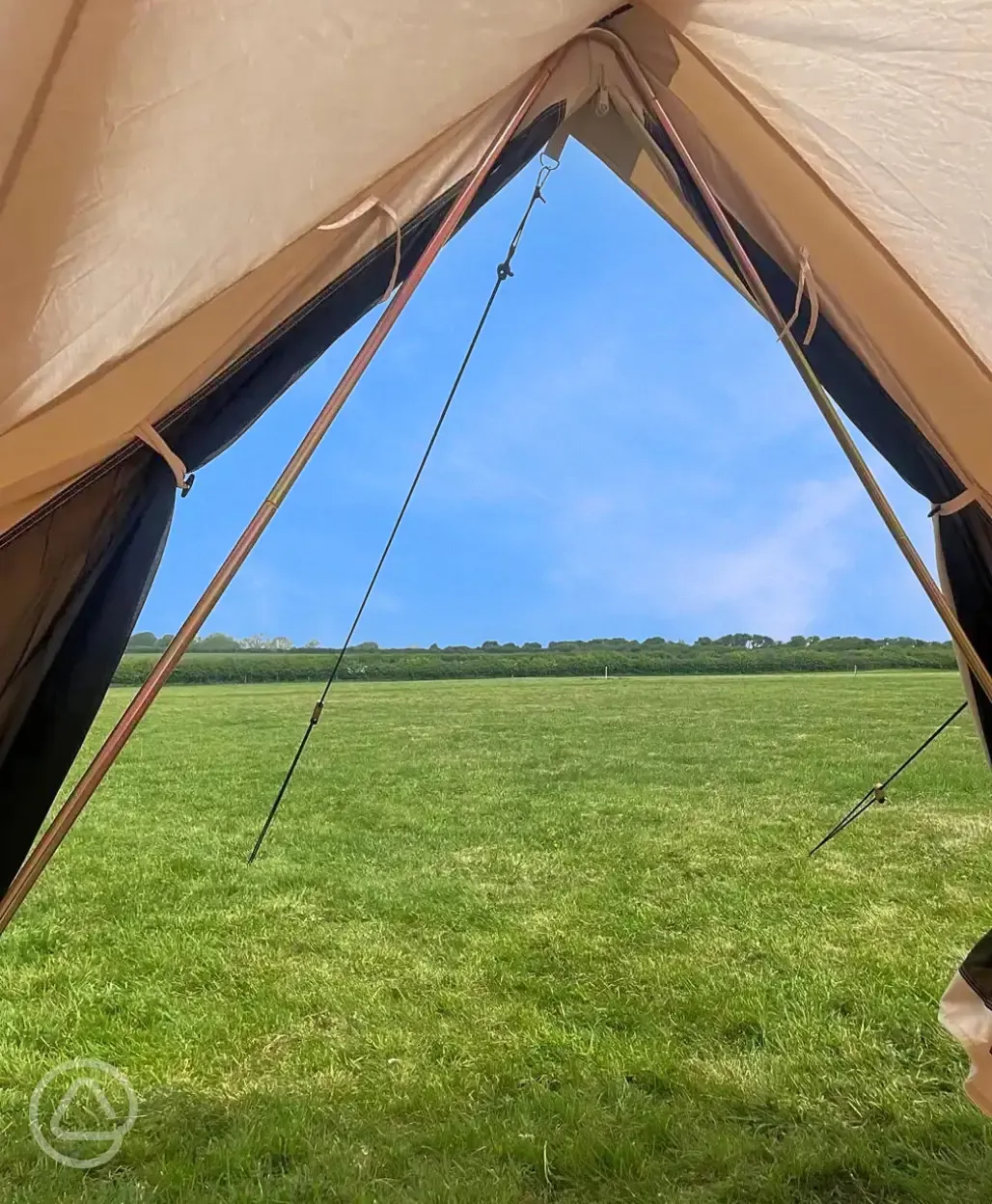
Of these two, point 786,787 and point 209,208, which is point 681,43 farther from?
point 786,787

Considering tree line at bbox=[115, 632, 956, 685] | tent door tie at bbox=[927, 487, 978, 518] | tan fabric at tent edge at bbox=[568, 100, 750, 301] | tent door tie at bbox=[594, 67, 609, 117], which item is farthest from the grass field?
tree line at bbox=[115, 632, 956, 685]

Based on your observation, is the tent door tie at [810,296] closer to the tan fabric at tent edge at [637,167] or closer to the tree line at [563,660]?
the tan fabric at tent edge at [637,167]

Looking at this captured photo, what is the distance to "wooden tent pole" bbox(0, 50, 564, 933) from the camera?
1.02 m

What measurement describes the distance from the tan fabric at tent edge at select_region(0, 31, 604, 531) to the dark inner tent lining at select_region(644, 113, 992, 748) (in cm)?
30

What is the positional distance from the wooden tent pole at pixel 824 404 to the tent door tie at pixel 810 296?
19 mm

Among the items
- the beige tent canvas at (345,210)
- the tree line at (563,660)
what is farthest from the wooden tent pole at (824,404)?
the tree line at (563,660)

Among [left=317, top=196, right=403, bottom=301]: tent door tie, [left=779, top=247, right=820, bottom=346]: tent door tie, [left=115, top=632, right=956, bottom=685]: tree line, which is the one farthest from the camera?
[left=115, top=632, right=956, bottom=685]: tree line

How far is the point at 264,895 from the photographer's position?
118 inches

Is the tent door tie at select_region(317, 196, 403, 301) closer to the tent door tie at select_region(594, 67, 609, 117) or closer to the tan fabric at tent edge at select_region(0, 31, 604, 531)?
the tan fabric at tent edge at select_region(0, 31, 604, 531)

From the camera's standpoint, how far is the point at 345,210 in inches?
44.1

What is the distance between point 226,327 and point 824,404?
865 mm

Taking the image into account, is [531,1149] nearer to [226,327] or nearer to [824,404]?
[824,404]

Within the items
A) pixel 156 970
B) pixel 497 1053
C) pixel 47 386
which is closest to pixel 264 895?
pixel 156 970

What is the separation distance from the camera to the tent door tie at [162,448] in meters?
1.16
